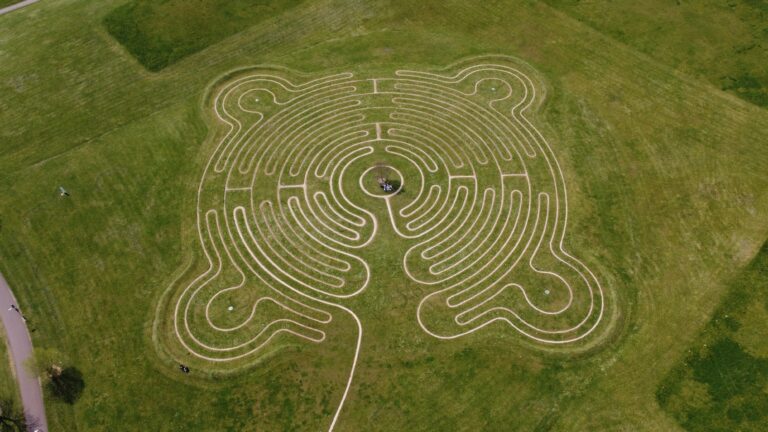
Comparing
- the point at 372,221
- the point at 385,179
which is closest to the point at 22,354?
the point at 372,221

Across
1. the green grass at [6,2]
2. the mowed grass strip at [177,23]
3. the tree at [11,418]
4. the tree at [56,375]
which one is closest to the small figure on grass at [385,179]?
the tree at [56,375]

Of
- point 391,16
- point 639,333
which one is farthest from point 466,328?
point 391,16

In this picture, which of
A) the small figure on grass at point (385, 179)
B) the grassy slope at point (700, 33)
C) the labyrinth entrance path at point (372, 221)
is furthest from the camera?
the grassy slope at point (700, 33)

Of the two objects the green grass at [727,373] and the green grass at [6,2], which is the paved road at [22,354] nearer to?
the green grass at [727,373]

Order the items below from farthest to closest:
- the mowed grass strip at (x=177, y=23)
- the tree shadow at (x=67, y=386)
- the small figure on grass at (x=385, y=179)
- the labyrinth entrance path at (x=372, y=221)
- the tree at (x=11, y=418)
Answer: the mowed grass strip at (x=177, y=23) → the small figure on grass at (x=385, y=179) → the labyrinth entrance path at (x=372, y=221) → the tree shadow at (x=67, y=386) → the tree at (x=11, y=418)

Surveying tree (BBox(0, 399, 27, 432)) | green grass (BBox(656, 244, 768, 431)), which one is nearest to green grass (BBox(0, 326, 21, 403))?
tree (BBox(0, 399, 27, 432))

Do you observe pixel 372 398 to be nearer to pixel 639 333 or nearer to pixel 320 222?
pixel 320 222
